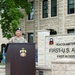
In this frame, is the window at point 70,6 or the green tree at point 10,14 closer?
the green tree at point 10,14

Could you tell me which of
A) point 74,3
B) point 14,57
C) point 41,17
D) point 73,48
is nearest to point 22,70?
point 14,57

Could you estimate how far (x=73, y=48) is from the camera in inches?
629

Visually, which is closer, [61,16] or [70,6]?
[70,6]

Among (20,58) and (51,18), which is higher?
(51,18)

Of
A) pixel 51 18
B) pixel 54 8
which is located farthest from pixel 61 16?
pixel 54 8

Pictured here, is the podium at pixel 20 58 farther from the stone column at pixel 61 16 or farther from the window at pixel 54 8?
the window at pixel 54 8

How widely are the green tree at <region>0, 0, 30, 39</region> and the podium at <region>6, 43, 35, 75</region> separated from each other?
60.4ft

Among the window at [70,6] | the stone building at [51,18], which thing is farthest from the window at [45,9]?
the window at [70,6]

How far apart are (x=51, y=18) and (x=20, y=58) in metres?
23.7

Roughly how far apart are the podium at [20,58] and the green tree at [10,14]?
18395mm

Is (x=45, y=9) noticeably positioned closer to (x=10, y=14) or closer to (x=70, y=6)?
(x=70, y=6)

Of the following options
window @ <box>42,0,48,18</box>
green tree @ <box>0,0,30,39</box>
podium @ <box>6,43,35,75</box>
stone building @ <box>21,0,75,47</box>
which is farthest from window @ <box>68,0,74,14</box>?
podium @ <box>6,43,35,75</box>

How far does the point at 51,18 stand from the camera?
33281 mm

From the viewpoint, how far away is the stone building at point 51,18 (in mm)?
31453
